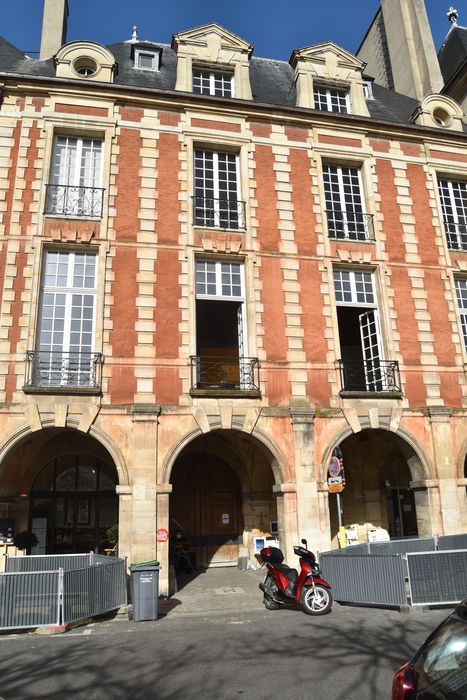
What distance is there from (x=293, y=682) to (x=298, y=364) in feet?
26.1

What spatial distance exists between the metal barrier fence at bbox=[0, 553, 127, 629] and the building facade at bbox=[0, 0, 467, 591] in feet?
7.26

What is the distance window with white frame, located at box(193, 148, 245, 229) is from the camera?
1360 centimetres

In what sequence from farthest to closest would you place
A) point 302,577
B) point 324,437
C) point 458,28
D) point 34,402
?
point 458,28 → point 324,437 → point 34,402 → point 302,577

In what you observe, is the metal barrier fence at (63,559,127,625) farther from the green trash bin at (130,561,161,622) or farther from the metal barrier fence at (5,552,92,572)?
the metal barrier fence at (5,552,92,572)

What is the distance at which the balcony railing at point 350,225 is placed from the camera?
1430 centimetres

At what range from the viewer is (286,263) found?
1341 cm

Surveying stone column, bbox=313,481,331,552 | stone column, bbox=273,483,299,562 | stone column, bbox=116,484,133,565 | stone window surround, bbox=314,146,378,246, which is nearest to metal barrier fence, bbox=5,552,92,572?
stone column, bbox=116,484,133,565

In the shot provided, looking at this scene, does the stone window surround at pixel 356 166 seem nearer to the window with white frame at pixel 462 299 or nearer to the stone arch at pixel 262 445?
the window with white frame at pixel 462 299

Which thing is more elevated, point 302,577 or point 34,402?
point 34,402

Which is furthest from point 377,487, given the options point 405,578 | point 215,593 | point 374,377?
point 405,578

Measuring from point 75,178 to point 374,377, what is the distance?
8.98m

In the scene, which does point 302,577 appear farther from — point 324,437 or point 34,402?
point 34,402

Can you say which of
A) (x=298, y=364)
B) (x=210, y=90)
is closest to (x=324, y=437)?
(x=298, y=364)

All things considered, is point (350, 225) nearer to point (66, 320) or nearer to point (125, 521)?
point (66, 320)
